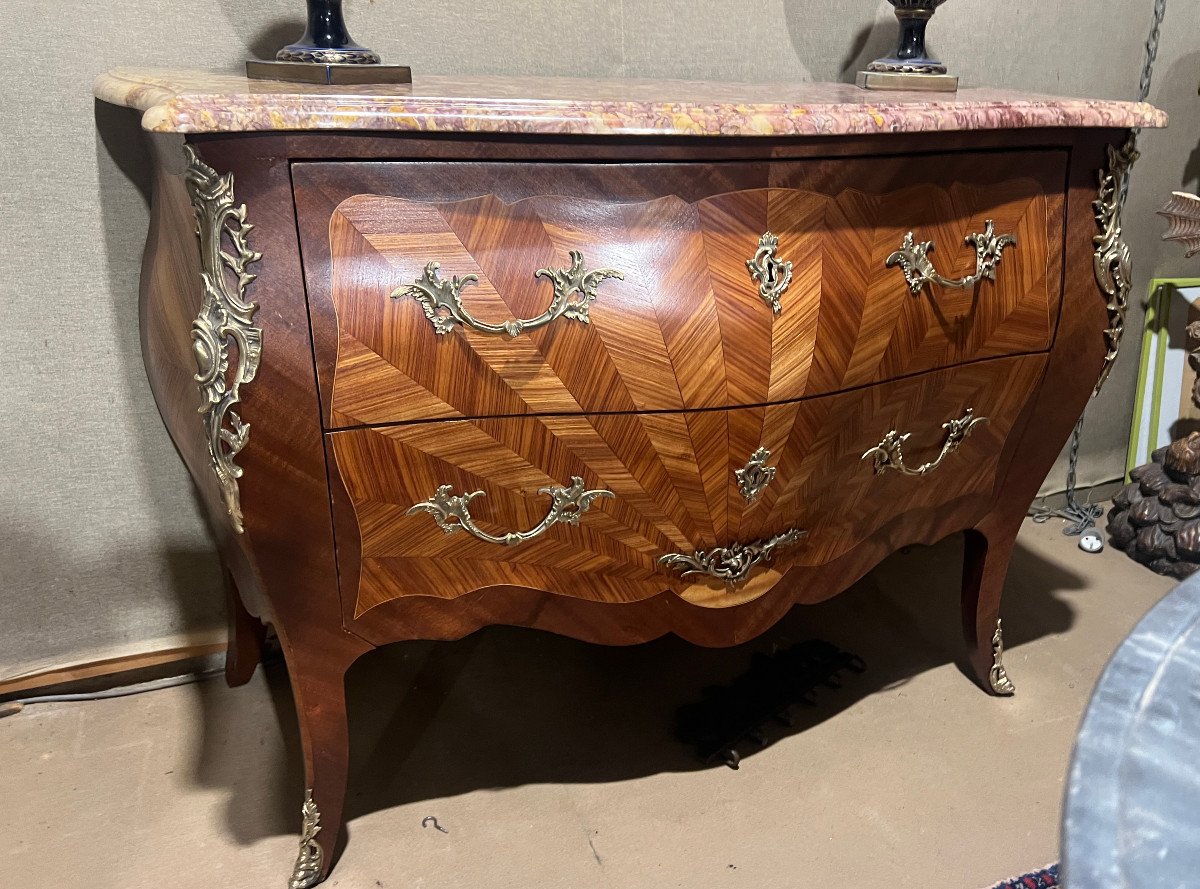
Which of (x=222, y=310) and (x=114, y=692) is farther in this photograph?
(x=114, y=692)

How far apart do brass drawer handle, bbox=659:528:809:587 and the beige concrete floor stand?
353mm

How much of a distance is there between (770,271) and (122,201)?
809mm

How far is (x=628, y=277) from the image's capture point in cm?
86

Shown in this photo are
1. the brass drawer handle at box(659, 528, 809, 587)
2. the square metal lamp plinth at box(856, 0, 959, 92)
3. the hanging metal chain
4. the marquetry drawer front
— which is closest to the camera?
the marquetry drawer front

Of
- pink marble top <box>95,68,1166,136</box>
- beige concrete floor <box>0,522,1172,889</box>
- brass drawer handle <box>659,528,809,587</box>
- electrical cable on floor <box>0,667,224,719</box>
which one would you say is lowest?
beige concrete floor <box>0,522,1172,889</box>

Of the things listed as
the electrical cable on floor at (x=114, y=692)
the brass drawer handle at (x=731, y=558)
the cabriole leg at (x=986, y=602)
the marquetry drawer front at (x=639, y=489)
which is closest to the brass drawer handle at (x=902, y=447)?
the marquetry drawer front at (x=639, y=489)

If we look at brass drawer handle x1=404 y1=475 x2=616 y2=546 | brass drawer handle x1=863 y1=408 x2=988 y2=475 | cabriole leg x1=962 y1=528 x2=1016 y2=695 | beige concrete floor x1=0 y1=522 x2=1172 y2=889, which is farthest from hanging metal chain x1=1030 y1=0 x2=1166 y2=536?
brass drawer handle x1=404 y1=475 x2=616 y2=546

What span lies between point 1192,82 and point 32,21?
1.87 meters

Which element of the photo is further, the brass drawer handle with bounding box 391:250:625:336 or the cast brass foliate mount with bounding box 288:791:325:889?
the cast brass foliate mount with bounding box 288:791:325:889

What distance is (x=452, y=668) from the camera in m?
1.43

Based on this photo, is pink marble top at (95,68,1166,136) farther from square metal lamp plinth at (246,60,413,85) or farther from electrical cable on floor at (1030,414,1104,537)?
electrical cable on floor at (1030,414,1104,537)

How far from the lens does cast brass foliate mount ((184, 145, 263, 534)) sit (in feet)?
2.47

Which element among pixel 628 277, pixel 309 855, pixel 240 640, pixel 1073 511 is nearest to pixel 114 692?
pixel 240 640

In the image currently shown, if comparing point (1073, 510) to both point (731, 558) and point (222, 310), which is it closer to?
point (731, 558)
